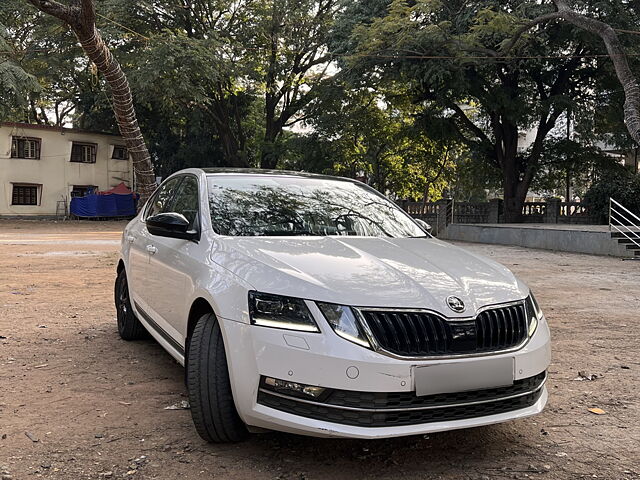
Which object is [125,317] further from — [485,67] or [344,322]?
[485,67]

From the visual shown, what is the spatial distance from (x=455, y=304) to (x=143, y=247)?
284cm

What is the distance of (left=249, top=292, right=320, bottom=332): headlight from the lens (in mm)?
2844

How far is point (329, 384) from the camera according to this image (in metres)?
2.75

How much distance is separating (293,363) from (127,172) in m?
38.6

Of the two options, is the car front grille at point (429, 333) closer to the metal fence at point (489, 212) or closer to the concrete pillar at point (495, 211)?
the metal fence at point (489, 212)

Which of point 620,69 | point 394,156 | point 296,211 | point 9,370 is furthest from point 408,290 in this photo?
point 394,156

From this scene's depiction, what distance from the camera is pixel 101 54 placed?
397 inches

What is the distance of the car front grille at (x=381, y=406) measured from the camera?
2.77 m

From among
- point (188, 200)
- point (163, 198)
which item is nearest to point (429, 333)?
point (188, 200)

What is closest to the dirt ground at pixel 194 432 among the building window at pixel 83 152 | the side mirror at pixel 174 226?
the side mirror at pixel 174 226

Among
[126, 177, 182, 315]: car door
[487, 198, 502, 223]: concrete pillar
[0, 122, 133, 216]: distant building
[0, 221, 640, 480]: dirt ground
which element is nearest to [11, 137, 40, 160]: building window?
[0, 122, 133, 216]: distant building

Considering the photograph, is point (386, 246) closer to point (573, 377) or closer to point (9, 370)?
point (573, 377)

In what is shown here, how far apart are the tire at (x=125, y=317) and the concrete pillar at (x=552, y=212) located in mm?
23693

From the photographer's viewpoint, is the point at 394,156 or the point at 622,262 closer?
the point at 622,262
